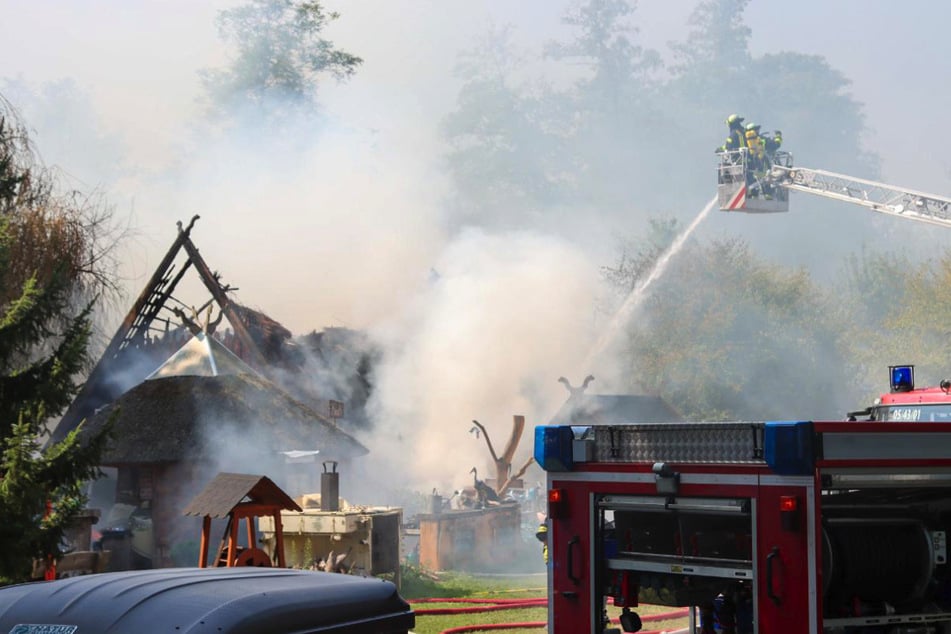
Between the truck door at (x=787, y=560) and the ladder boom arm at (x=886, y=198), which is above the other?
the ladder boom arm at (x=886, y=198)

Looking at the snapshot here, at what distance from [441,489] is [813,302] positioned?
18879 mm

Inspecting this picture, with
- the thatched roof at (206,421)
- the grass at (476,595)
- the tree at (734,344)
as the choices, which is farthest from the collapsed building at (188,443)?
the tree at (734,344)

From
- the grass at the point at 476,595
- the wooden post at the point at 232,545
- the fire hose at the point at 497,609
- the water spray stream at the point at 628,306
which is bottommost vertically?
the grass at the point at 476,595

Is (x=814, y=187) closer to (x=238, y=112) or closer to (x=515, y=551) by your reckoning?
(x=515, y=551)

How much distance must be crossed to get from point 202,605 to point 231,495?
27.9ft

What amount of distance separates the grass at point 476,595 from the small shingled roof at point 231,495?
248 cm

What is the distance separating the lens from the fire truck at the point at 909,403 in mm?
9375

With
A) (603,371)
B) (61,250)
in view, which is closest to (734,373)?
(603,371)

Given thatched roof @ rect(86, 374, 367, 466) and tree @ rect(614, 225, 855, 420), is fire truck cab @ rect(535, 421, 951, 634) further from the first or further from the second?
tree @ rect(614, 225, 855, 420)

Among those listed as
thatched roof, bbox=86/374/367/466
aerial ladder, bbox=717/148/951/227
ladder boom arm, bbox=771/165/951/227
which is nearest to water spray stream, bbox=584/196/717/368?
aerial ladder, bbox=717/148/951/227

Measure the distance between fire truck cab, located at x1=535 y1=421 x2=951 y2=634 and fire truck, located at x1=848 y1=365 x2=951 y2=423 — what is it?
2.52 meters

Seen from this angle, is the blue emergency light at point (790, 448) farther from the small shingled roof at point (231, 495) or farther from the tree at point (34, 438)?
the tree at point (34, 438)

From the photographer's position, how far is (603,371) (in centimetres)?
4481

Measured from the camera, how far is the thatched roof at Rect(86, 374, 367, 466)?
23094 mm
